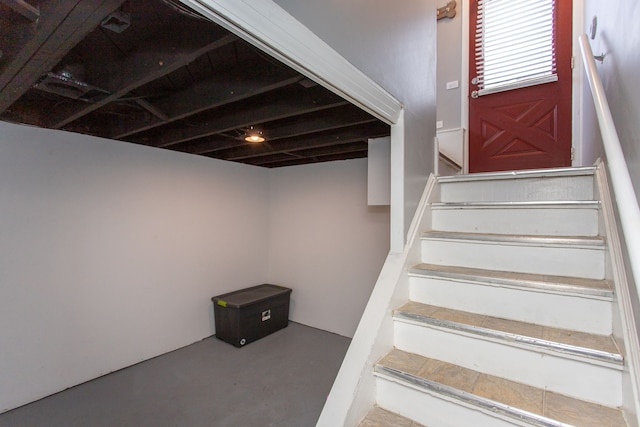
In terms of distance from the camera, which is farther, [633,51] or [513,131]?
[513,131]

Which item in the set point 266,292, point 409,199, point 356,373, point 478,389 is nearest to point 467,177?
point 409,199

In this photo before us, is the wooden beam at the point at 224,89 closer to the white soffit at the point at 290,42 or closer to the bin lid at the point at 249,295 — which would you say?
the white soffit at the point at 290,42

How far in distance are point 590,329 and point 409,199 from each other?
3.17ft

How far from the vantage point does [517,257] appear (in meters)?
1.47

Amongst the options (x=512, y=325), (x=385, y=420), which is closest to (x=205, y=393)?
(x=385, y=420)

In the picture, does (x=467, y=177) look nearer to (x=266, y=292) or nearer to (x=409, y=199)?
(x=409, y=199)

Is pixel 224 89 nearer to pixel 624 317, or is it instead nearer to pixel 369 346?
pixel 369 346

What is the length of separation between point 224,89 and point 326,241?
7.36ft

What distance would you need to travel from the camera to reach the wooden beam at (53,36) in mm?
912

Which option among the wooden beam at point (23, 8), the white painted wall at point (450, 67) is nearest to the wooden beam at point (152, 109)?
the wooden beam at point (23, 8)

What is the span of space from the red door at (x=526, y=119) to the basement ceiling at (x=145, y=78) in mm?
1594

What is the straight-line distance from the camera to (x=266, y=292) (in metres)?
3.34

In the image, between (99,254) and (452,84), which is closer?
(99,254)

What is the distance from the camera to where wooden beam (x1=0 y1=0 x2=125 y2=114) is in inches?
35.9
